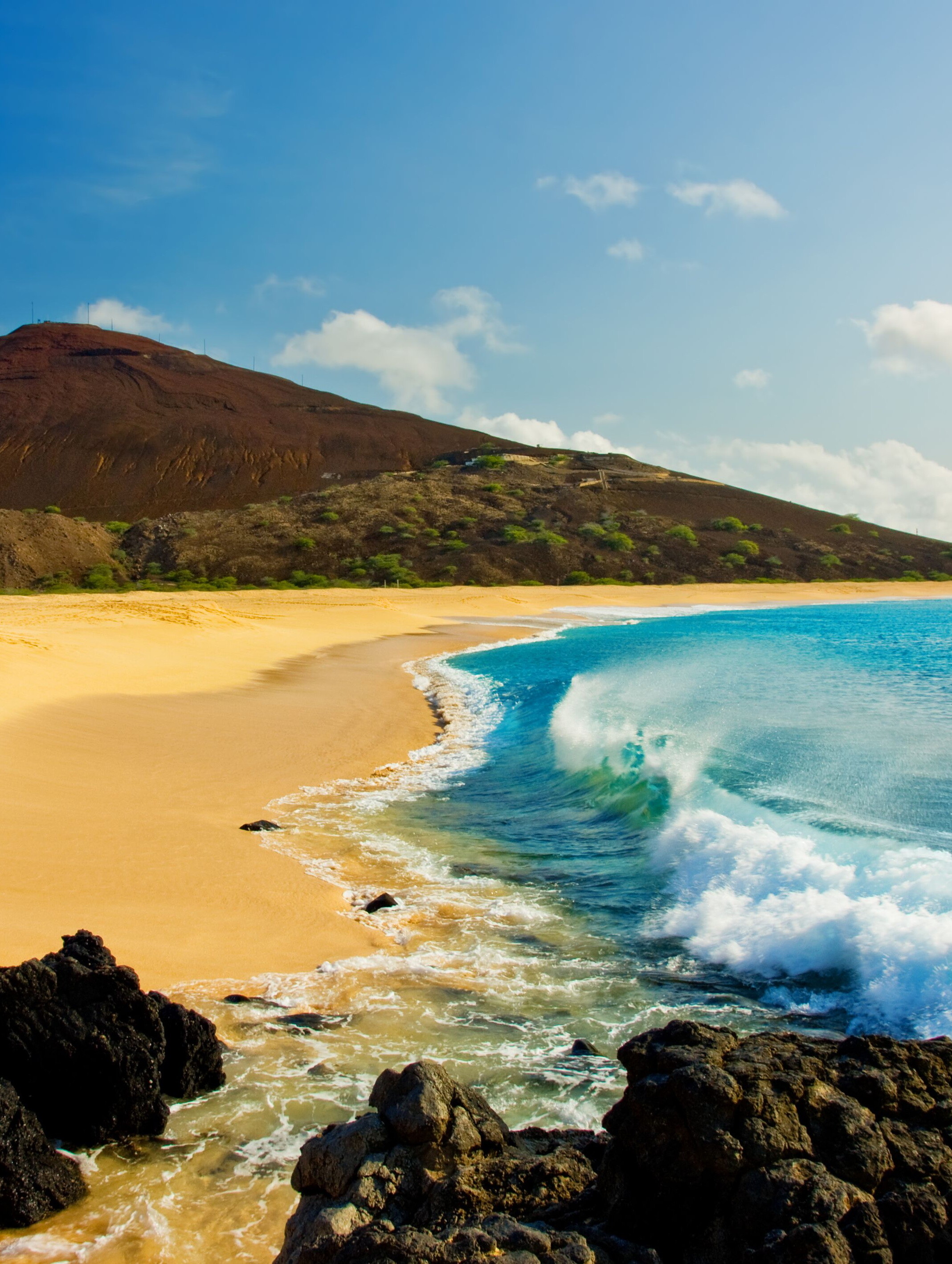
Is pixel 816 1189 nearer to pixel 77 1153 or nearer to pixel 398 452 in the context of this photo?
pixel 77 1153

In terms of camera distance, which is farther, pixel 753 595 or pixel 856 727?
pixel 753 595

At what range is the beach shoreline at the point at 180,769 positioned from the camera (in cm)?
697

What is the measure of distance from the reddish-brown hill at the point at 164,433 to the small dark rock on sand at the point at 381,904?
94015 millimetres

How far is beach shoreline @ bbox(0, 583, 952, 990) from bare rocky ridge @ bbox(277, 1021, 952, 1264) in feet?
10.4

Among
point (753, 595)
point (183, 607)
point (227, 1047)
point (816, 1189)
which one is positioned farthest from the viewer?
point (753, 595)

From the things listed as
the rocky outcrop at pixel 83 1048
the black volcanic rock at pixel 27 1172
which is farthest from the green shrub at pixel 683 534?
the black volcanic rock at pixel 27 1172

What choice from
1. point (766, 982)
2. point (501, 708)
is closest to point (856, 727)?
point (501, 708)

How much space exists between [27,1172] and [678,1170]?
2.80 metres

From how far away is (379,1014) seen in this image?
5.93 metres

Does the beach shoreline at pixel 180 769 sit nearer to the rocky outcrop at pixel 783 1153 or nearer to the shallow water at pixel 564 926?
the shallow water at pixel 564 926

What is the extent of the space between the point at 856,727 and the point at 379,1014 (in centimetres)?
1305

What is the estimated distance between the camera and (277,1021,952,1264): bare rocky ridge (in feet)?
9.91

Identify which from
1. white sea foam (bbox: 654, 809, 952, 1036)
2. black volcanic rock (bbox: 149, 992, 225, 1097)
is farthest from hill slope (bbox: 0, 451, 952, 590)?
black volcanic rock (bbox: 149, 992, 225, 1097)

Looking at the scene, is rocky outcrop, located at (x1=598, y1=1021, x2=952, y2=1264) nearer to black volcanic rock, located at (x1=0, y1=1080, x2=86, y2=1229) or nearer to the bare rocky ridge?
the bare rocky ridge
